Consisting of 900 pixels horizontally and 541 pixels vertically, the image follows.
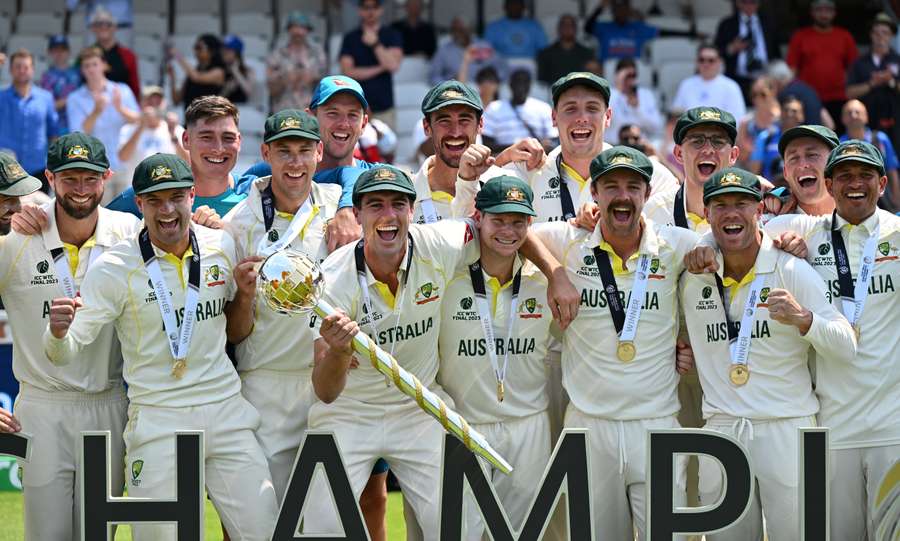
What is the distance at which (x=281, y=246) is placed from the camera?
6.73 meters

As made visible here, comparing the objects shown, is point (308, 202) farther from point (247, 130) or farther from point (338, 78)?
point (247, 130)

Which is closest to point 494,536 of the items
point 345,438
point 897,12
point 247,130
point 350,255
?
point 345,438

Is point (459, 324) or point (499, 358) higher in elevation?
point (459, 324)

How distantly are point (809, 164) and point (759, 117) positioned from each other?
6228 mm

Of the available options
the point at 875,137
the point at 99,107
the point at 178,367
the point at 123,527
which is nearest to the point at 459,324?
the point at 178,367

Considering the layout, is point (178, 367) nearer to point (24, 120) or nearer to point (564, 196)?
point (564, 196)

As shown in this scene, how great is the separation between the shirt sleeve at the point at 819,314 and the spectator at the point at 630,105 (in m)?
7.32

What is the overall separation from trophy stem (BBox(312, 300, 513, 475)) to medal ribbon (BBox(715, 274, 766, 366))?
1198mm

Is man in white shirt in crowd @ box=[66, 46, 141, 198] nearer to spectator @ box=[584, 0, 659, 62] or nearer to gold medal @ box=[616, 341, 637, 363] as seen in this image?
spectator @ box=[584, 0, 659, 62]

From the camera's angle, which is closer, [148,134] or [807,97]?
[148,134]

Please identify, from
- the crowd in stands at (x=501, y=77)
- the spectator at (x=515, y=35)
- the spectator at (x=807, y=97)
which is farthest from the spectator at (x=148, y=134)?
the spectator at (x=807, y=97)

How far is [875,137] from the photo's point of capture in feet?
42.6

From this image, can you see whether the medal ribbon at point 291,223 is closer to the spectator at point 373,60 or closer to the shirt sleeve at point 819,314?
the shirt sleeve at point 819,314

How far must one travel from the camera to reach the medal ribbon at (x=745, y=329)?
650cm
